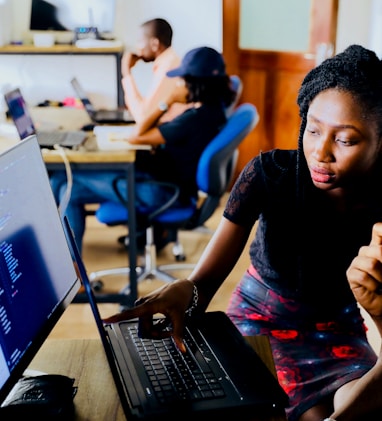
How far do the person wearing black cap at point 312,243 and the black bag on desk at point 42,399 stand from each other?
0.21 m

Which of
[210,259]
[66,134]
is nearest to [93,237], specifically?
[66,134]

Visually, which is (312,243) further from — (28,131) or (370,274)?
(28,131)

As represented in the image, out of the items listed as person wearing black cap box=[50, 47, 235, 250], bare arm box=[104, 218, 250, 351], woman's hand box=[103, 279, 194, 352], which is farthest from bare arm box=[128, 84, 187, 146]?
woman's hand box=[103, 279, 194, 352]

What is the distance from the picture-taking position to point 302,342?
1360 millimetres

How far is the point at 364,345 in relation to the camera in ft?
4.43

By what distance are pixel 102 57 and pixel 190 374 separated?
3381mm

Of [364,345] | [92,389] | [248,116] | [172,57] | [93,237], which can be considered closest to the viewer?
[92,389]

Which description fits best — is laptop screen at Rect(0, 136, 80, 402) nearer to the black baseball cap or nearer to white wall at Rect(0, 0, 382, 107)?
the black baseball cap

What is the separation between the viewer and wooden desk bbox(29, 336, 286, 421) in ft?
3.01

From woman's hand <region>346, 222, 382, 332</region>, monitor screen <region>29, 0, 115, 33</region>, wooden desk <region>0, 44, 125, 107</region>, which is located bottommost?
woman's hand <region>346, 222, 382, 332</region>

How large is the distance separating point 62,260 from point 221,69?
1.86 meters

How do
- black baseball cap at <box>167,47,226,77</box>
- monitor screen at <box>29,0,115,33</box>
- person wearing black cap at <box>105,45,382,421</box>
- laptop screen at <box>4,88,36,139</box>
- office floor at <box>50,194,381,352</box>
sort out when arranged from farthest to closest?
monitor screen at <box>29,0,115,33</box>, black baseball cap at <box>167,47,226,77</box>, office floor at <box>50,194,381,352</box>, laptop screen at <box>4,88,36,139</box>, person wearing black cap at <box>105,45,382,421</box>

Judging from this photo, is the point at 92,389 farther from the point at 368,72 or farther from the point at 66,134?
the point at 66,134

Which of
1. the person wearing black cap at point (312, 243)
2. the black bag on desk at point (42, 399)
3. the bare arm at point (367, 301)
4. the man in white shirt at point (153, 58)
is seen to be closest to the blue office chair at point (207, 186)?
the man in white shirt at point (153, 58)
